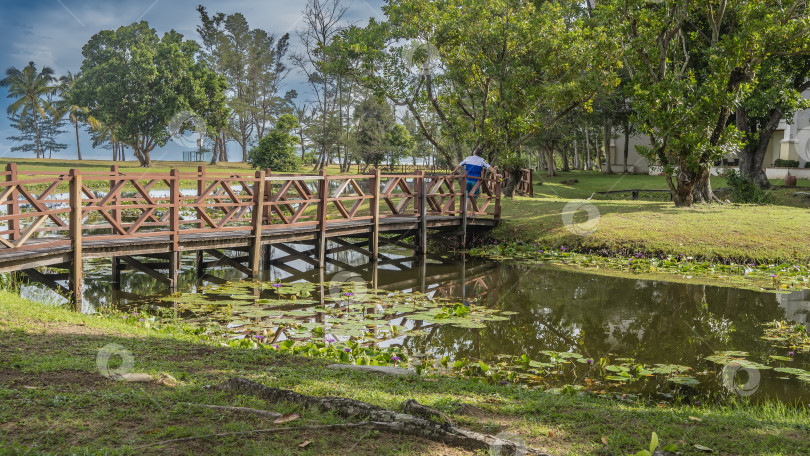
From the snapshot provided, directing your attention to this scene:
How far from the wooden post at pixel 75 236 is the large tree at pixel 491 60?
13878 mm

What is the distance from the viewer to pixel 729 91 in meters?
18.8

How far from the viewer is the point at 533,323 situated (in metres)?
9.63

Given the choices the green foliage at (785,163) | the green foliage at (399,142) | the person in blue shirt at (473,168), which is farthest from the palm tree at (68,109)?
the green foliage at (785,163)

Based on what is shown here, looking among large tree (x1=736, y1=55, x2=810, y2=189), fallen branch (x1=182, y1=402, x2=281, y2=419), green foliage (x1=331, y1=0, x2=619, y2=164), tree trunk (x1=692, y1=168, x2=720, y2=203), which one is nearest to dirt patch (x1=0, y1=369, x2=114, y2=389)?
fallen branch (x1=182, y1=402, x2=281, y2=419)

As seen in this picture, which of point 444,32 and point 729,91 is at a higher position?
point 444,32

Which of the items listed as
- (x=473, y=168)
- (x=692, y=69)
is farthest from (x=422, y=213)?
(x=692, y=69)

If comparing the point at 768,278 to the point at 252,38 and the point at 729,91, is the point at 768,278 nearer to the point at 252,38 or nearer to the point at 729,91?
the point at 729,91

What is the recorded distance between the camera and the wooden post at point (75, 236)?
31.7 feet

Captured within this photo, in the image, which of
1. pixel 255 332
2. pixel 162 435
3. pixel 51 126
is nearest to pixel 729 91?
pixel 255 332

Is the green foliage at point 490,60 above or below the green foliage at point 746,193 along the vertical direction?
above

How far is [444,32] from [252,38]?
47537mm

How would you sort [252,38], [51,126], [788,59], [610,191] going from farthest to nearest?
[51,126], [252,38], [610,191], [788,59]

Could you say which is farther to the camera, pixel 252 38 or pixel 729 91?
pixel 252 38

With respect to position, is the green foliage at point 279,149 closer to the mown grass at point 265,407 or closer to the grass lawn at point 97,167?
the grass lawn at point 97,167
